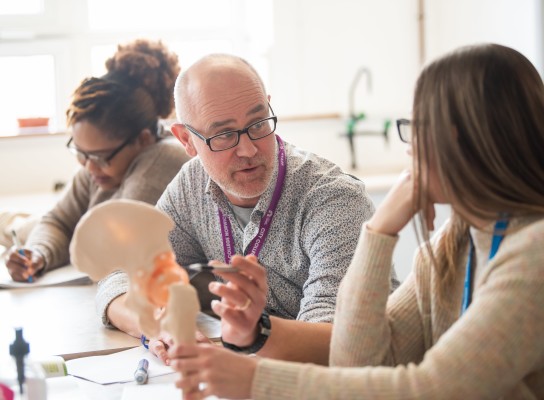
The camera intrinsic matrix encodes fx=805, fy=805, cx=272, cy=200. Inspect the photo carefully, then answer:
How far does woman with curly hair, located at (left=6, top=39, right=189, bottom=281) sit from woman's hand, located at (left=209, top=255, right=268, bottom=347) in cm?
112

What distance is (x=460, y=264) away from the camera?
4.25 feet

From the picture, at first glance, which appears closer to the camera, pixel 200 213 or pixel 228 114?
pixel 228 114

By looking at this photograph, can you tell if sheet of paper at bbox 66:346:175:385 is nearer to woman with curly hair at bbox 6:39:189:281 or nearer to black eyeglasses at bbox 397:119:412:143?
black eyeglasses at bbox 397:119:412:143

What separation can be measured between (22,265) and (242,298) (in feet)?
4.66

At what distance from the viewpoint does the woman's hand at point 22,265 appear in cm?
257

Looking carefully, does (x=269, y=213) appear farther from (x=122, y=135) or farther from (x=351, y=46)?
(x=351, y=46)

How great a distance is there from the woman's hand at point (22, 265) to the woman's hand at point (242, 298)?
1310mm

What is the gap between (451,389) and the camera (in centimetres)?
106

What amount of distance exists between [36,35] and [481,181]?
374cm

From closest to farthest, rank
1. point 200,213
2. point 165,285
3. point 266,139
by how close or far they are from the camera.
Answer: point 165,285 < point 266,139 < point 200,213

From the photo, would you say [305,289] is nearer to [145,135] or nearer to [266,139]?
[266,139]

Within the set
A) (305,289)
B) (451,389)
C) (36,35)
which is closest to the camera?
(451,389)

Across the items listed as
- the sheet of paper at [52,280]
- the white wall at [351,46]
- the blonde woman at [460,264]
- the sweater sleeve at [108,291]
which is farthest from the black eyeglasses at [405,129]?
the white wall at [351,46]

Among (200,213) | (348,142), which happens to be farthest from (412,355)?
(348,142)
